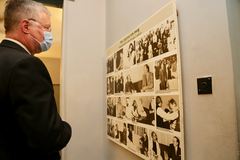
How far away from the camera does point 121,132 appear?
1.54 meters

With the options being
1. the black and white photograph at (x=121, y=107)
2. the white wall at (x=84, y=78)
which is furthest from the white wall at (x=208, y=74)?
the white wall at (x=84, y=78)

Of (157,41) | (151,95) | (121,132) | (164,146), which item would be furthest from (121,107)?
(157,41)

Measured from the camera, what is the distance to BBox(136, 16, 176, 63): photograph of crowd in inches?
38.7

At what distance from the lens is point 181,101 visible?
89 cm

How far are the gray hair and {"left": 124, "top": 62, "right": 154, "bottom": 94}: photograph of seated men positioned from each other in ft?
2.77

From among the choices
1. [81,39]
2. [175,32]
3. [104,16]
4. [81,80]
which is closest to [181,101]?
[175,32]

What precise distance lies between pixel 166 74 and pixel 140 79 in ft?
0.99

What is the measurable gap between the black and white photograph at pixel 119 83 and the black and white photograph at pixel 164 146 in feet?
1.94

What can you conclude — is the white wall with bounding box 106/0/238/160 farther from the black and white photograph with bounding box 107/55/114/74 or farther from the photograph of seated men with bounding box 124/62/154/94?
the black and white photograph with bounding box 107/55/114/74

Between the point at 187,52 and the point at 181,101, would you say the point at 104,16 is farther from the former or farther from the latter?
the point at 181,101

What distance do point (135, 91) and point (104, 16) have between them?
1506 mm

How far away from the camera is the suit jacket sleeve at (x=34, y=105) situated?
2.18 feet

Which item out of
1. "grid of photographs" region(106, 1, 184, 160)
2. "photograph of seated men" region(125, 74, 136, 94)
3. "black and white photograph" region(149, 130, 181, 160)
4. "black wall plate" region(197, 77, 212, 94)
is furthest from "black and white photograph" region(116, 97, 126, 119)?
"black wall plate" region(197, 77, 212, 94)

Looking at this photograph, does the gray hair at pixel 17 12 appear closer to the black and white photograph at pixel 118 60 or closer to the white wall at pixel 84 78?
the black and white photograph at pixel 118 60
